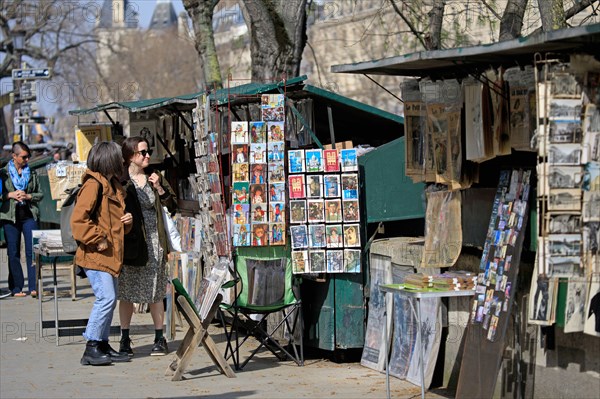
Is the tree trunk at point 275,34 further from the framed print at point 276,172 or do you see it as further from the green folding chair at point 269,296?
the green folding chair at point 269,296

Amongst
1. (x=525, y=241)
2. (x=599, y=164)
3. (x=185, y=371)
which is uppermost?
(x=599, y=164)

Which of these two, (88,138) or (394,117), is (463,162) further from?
(88,138)

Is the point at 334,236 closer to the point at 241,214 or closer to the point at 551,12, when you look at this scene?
the point at 241,214

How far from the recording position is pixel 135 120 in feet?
44.2

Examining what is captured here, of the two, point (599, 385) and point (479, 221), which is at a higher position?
point (479, 221)

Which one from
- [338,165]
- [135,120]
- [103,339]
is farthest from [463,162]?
[135,120]

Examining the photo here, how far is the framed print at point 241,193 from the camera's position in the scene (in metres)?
9.48

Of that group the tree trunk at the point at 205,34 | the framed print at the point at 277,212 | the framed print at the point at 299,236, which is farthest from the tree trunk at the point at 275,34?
the framed print at the point at 299,236

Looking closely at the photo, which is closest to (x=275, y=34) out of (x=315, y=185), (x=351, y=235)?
(x=315, y=185)

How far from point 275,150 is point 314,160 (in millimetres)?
408

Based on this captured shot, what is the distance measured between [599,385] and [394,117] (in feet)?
16.3

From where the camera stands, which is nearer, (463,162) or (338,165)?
(463,162)

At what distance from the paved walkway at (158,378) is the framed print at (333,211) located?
125 centimetres

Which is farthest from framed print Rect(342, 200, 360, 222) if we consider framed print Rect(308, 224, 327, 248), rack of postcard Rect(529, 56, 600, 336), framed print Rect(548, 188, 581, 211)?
framed print Rect(548, 188, 581, 211)
